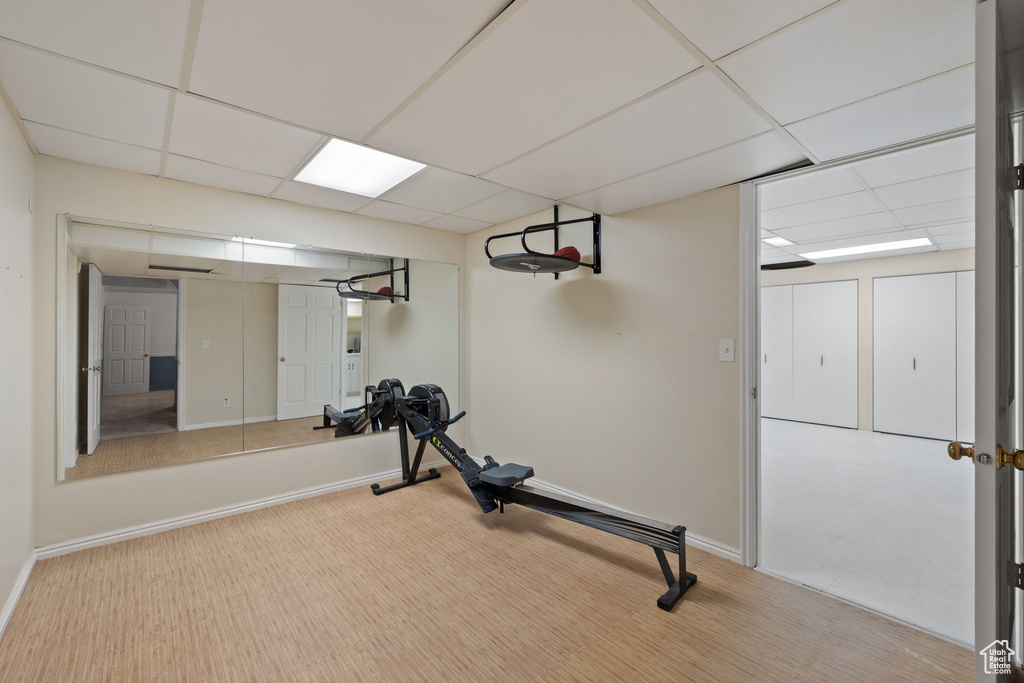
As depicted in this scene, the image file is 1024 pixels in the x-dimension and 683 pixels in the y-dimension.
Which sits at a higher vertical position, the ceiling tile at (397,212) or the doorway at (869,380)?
the ceiling tile at (397,212)

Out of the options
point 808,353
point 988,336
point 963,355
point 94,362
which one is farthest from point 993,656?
point 808,353

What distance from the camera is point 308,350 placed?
3648mm

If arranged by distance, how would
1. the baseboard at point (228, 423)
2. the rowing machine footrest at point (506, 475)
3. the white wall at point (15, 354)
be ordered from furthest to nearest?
the baseboard at point (228, 423)
the rowing machine footrest at point (506, 475)
the white wall at point (15, 354)

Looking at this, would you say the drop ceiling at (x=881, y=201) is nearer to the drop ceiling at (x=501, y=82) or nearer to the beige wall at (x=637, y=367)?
the drop ceiling at (x=501, y=82)

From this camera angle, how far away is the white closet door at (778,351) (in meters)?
6.93

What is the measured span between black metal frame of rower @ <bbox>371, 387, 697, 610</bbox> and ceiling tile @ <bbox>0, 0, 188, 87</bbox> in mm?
2627

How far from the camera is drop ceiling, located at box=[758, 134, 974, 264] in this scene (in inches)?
96.9

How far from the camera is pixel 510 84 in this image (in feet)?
5.52

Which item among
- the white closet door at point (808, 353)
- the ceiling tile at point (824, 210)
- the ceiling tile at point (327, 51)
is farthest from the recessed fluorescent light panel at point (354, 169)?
the white closet door at point (808, 353)

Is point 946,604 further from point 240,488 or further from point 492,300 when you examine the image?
point 240,488

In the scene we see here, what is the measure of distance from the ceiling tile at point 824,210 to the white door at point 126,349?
4.67m

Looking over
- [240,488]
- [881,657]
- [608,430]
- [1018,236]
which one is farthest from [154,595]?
[1018,236]

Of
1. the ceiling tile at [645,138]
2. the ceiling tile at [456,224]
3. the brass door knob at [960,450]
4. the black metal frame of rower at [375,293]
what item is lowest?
the brass door knob at [960,450]

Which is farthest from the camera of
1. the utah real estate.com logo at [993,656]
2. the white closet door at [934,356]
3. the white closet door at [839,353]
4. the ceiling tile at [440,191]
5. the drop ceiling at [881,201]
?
the white closet door at [839,353]
